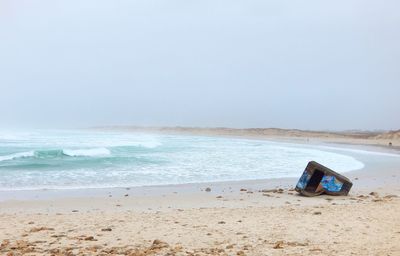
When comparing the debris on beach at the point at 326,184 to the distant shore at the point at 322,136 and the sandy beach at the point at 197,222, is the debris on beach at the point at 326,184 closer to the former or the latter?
the sandy beach at the point at 197,222

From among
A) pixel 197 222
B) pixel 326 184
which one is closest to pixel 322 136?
pixel 326 184

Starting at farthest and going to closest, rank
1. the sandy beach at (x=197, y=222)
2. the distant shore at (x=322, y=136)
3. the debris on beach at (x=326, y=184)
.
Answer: the distant shore at (x=322, y=136)
the debris on beach at (x=326, y=184)
the sandy beach at (x=197, y=222)

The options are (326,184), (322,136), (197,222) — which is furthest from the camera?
(322,136)

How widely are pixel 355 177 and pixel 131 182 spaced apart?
8421mm

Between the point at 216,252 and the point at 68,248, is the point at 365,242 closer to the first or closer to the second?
the point at 216,252

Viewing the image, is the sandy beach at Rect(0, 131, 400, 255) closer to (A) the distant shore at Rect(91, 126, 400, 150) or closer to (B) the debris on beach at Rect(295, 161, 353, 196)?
(B) the debris on beach at Rect(295, 161, 353, 196)

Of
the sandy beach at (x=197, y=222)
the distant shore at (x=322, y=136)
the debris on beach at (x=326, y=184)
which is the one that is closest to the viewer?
the sandy beach at (x=197, y=222)

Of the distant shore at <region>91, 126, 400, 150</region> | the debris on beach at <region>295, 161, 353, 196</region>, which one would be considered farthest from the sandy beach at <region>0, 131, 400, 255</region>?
the distant shore at <region>91, 126, 400, 150</region>

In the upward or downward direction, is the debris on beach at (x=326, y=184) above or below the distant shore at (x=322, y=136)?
below

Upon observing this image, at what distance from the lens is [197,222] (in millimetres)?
8227

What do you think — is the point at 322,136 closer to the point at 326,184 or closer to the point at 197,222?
the point at 326,184

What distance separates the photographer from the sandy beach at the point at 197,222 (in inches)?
250

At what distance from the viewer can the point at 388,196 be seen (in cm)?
1171

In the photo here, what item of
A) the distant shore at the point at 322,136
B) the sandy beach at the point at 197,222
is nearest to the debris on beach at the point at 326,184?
the sandy beach at the point at 197,222
